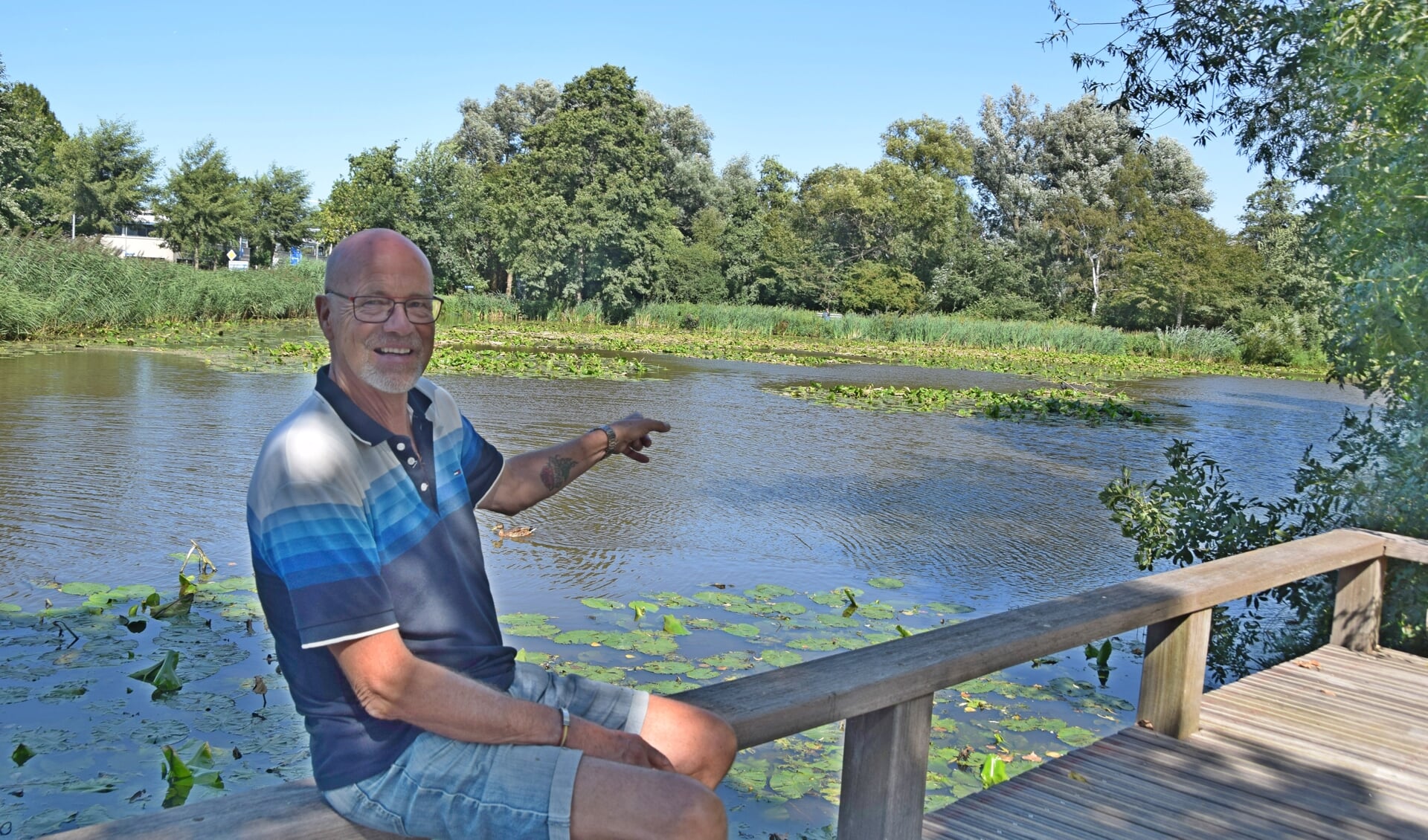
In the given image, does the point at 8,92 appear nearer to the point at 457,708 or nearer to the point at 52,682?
the point at 52,682

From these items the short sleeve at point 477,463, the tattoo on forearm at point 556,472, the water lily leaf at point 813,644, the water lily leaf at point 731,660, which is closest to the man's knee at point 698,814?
the short sleeve at point 477,463

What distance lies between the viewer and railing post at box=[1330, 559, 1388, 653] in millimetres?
4759

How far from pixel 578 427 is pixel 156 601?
7.95 metres

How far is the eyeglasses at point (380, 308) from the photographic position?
2.11 meters

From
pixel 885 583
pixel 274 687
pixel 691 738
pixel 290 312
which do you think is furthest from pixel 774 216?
pixel 691 738

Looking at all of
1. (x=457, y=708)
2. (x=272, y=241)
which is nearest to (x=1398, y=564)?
(x=457, y=708)

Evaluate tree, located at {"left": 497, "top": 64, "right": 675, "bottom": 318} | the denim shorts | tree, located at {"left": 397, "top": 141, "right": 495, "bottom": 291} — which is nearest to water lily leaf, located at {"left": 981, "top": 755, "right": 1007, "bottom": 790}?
the denim shorts

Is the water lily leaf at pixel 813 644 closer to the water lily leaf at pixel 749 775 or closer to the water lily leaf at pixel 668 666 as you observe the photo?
the water lily leaf at pixel 668 666

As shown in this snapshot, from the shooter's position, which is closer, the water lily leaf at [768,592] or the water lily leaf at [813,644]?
the water lily leaf at [813,644]

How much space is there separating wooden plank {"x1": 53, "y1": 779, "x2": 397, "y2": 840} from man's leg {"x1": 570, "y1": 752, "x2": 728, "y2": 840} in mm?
294

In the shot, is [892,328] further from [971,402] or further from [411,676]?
[411,676]

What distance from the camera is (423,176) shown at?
42062 millimetres

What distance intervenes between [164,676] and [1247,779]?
4.01m

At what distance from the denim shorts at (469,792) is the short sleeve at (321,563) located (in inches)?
9.3
